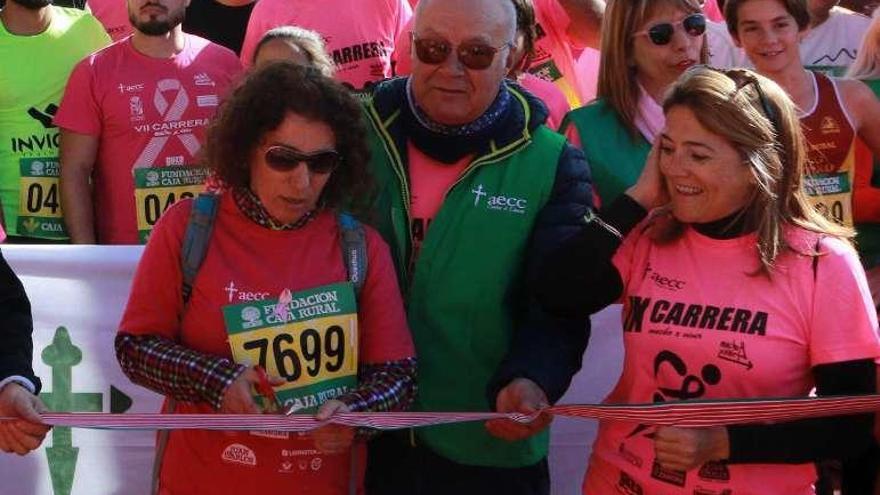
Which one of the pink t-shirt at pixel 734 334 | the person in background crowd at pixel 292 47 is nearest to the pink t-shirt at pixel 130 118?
the person in background crowd at pixel 292 47

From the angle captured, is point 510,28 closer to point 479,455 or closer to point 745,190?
point 745,190

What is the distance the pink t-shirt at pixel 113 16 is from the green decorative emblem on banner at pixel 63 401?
317 cm

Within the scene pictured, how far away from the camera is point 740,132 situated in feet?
11.8

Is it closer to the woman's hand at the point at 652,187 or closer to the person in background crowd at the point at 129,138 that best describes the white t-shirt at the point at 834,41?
the person in background crowd at the point at 129,138

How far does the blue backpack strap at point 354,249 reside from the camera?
3.81 m

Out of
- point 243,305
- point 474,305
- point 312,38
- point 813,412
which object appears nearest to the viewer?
point 813,412

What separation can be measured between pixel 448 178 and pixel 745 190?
2.85ft

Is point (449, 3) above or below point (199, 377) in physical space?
above

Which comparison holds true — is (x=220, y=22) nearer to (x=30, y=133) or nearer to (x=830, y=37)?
(x=30, y=133)

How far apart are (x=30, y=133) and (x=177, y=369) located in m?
3.40

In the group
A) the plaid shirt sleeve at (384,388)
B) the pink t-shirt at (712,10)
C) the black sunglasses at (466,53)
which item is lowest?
the plaid shirt sleeve at (384,388)

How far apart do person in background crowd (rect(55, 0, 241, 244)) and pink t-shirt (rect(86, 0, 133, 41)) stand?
1.37 metres

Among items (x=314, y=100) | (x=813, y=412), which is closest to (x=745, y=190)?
(x=813, y=412)

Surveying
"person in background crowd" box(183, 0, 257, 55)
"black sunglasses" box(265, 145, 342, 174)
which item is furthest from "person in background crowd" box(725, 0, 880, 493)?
"person in background crowd" box(183, 0, 257, 55)
